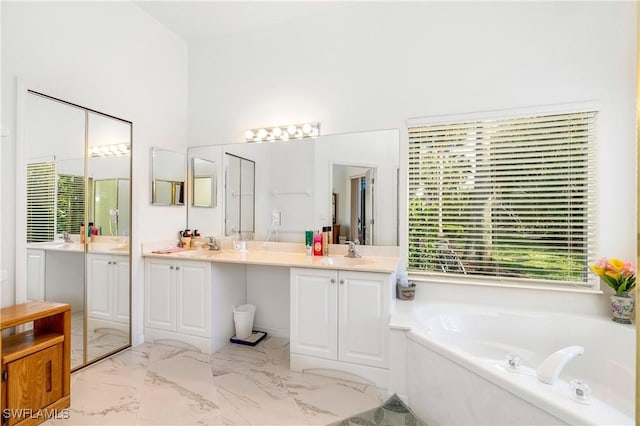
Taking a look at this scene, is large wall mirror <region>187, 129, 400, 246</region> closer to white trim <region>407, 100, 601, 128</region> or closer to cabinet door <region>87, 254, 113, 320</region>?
white trim <region>407, 100, 601, 128</region>

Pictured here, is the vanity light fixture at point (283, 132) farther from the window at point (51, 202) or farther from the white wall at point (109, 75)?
the window at point (51, 202)

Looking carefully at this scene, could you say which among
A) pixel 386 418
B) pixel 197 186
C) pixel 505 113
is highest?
pixel 505 113

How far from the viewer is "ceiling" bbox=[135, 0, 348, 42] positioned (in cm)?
277

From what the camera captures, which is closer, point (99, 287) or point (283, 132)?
point (99, 287)

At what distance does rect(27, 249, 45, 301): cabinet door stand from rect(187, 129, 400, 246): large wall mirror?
1.38m

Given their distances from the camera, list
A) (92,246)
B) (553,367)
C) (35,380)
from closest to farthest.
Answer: (553,367) → (35,380) → (92,246)

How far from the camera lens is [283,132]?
119 inches

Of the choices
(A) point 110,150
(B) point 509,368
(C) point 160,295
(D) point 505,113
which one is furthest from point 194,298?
(D) point 505,113

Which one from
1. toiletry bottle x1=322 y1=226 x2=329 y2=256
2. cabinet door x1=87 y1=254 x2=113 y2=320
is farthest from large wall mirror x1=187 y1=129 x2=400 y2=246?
cabinet door x1=87 y1=254 x2=113 y2=320

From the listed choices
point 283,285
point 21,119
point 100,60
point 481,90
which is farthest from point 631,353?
point 100,60

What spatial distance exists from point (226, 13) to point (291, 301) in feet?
8.93

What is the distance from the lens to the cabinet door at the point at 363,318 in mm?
2154

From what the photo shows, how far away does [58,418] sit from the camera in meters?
1.79

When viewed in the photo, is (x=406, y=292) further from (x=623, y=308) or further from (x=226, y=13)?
(x=226, y=13)
